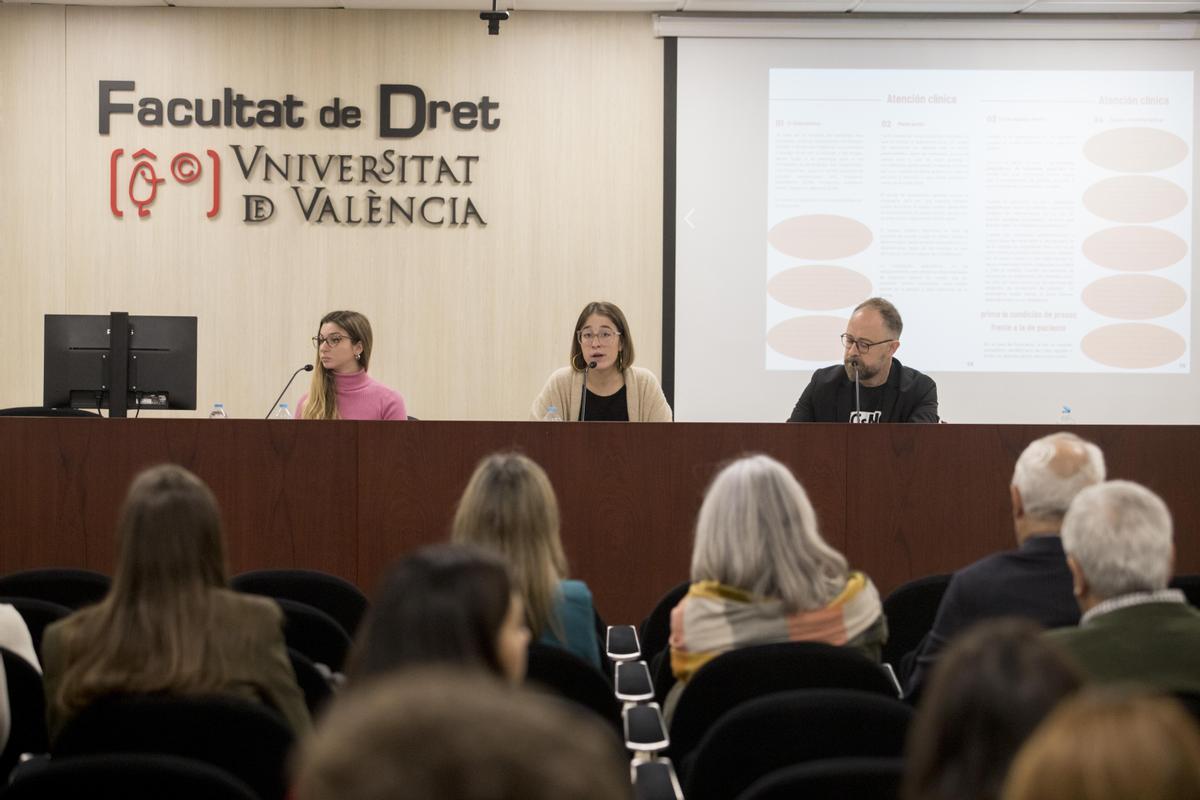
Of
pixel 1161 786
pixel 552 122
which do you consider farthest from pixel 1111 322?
pixel 1161 786

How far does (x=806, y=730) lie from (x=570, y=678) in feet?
1.90

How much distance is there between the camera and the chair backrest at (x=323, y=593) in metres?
3.28

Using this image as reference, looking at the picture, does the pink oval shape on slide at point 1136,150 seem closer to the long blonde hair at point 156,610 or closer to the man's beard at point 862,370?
the man's beard at point 862,370

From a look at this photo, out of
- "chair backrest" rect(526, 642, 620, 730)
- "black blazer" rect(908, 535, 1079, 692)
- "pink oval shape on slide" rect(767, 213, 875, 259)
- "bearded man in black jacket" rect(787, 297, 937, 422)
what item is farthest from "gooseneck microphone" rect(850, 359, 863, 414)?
"chair backrest" rect(526, 642, 620, 730)

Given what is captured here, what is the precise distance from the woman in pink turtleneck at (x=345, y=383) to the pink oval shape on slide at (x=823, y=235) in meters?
2.87

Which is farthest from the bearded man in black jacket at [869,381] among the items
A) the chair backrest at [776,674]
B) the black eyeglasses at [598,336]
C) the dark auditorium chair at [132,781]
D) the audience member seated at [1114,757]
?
the audience member seated at [1114,757]

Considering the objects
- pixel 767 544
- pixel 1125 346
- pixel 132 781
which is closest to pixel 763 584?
pixel 767 544

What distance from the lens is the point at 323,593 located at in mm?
3289

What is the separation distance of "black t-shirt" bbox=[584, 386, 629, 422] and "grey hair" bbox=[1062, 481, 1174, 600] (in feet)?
9.45

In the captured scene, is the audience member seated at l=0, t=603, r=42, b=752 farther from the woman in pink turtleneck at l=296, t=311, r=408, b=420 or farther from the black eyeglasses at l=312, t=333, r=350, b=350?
the black eyeglasses at l=312, t=333, r=350, b=350

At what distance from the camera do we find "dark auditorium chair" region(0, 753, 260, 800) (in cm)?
151

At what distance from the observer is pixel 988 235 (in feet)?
23.5

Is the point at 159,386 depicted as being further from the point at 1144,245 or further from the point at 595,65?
the point at 1144,245

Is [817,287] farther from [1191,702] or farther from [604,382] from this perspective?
[1191,702]
